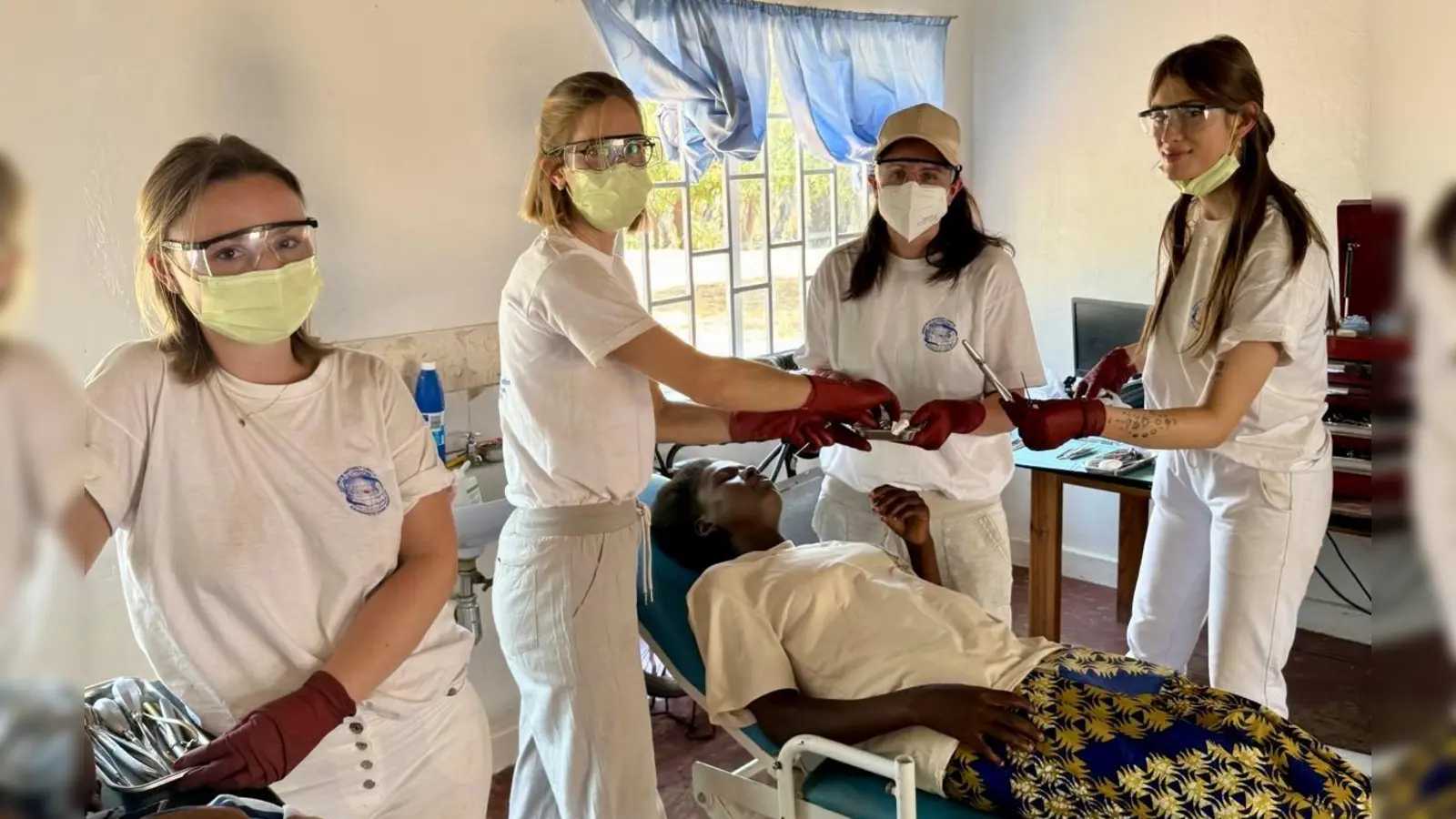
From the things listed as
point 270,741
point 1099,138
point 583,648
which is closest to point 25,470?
point 270,741

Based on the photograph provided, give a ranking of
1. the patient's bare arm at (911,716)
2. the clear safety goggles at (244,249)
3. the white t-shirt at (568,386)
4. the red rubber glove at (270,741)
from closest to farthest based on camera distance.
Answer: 1. the red rubber glove at (270,741)
2. the clear safety goggles at (244,249)
3. the patient's bare arm at (911,716)
4. the white t-shirt at (568,386)

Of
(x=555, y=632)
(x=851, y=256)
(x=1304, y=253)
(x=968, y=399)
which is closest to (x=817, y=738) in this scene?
(x=555, y=632)

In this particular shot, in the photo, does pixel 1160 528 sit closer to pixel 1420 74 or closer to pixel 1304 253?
pixel 1304 253

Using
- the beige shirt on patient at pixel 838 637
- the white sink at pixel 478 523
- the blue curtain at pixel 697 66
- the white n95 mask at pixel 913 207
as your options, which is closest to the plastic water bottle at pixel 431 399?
the white sink at pixel 478 523

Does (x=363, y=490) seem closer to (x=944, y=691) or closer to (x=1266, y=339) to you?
(x=944, y=691)

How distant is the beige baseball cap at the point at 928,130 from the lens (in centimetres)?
213

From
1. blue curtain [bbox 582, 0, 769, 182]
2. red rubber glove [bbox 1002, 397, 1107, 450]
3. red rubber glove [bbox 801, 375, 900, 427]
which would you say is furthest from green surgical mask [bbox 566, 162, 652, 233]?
blue curtain [bbox 582, 0, 769, 182]

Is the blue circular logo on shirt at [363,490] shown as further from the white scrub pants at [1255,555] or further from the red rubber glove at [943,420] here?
the white scrub pants at [1255,555]

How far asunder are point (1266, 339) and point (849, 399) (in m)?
0.77

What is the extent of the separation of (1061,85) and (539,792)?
3.11 m

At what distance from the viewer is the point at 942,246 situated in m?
2.19

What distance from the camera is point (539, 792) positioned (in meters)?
1.99

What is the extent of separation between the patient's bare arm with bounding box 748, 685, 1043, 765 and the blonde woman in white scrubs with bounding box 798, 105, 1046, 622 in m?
0.53

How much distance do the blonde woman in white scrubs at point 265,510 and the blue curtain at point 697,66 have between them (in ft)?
5.79
